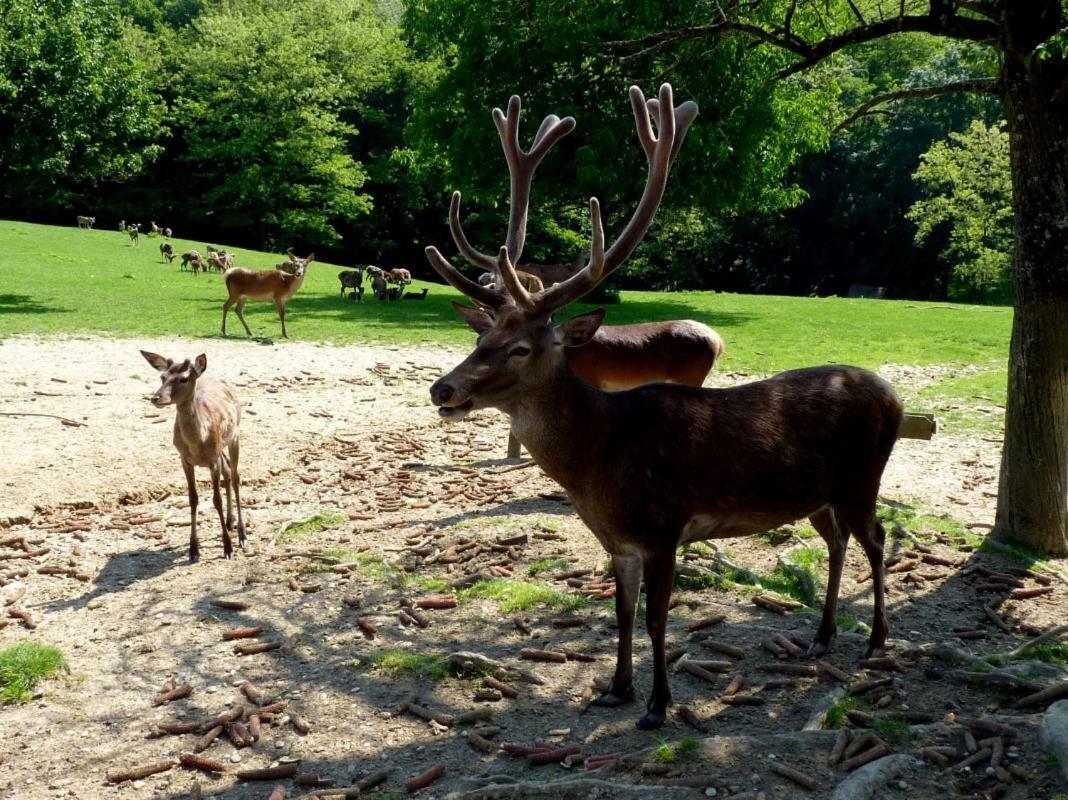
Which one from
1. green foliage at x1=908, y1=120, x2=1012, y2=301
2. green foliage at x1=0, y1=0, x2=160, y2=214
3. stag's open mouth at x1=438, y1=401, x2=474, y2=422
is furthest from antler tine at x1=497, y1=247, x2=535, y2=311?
green foliage at x1=908, y1=120, x2=1012, y2=301

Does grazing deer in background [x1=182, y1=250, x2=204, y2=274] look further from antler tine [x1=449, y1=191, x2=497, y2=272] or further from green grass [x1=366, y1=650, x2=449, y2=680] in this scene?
green grass [x1=366, y1=650, x2=449, y2=680]

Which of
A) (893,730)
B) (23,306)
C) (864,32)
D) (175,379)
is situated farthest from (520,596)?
(23,306)

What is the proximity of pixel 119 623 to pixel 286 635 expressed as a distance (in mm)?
1279

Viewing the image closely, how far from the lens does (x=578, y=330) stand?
5.49 m

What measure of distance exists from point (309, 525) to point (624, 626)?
4405 millimetres

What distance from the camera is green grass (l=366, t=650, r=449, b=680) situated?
5.84 meters

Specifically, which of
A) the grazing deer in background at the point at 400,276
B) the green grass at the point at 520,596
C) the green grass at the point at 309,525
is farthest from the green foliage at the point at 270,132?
the green grass at the point at 520,596

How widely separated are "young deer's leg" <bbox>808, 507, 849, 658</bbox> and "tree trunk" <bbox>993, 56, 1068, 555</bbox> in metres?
2.56

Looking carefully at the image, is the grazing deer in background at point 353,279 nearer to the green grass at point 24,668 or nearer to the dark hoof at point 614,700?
the green grass at point 24,668

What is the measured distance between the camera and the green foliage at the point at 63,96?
2159 cm

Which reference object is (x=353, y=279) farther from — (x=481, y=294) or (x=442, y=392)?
(x=442, y=392)

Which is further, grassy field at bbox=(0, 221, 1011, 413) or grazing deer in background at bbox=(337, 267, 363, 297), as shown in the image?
grazing deer in background at bbox=(337, 267, 363, 297)

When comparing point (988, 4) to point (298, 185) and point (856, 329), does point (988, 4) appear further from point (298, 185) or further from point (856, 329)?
point (298, 185)

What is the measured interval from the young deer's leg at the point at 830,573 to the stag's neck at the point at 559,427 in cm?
155
